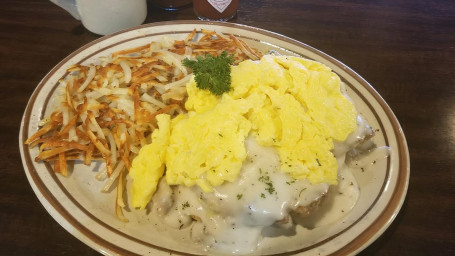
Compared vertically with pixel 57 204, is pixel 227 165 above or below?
above

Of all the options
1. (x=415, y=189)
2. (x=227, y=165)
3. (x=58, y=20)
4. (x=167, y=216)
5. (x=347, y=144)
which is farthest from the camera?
(x=58, y=20)

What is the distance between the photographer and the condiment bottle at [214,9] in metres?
3.13

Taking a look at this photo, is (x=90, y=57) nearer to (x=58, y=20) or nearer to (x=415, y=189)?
(x=58, y=20)

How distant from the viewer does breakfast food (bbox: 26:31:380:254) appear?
1694 mm

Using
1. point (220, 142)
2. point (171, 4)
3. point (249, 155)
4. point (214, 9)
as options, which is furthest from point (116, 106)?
point (171, 4)

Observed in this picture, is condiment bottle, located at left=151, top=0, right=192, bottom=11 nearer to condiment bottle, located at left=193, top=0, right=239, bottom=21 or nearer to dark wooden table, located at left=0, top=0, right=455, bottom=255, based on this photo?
dark wooden table, located at left=0, top=0, right=455, bottom=255

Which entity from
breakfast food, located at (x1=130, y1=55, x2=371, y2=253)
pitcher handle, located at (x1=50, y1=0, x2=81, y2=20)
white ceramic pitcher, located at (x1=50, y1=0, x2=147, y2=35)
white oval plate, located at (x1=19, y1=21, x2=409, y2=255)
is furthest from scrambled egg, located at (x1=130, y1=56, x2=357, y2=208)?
pitcher handle, located at (x1=50, y1=0, x2=81, y2=20)

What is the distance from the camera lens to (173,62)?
2.40 meters

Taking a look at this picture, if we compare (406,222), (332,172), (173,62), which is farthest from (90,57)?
(406,222)

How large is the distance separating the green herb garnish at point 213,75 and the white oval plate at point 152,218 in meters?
0.75

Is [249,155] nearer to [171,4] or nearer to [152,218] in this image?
[152,218]

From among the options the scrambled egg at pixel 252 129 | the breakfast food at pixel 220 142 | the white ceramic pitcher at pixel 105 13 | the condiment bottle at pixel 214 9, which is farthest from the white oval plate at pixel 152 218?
the condiment bottle at pixel 214 9

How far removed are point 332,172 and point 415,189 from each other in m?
0.73

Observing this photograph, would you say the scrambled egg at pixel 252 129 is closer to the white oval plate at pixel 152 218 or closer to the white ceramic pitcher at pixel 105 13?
the white oval plate at pixel 152 218
